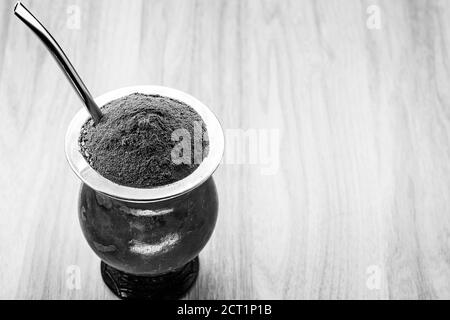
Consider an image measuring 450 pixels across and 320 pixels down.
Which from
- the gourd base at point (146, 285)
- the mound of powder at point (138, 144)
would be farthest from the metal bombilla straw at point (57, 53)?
the gourd base at point (146, 285)

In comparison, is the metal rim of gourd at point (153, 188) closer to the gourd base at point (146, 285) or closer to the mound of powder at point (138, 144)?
the mound of powder at point (138, 144)

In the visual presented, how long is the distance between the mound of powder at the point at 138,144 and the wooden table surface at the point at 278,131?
301 mm

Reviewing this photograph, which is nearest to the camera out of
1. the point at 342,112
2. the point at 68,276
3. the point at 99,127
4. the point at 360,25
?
the point at 99,127

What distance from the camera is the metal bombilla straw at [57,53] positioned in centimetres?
72

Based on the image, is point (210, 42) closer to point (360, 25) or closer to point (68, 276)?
point (360, 25)

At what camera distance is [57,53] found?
74cm

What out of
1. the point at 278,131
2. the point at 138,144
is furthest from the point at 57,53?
the point at 278,131

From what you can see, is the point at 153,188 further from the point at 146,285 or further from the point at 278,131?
the point at 278,131

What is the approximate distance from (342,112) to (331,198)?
7.9 inches

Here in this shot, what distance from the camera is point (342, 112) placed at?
1226mm

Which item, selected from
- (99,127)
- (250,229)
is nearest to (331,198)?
(250,229)

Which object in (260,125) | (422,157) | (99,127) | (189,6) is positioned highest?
(99,127)

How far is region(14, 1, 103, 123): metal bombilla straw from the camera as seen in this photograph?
716 millimetres

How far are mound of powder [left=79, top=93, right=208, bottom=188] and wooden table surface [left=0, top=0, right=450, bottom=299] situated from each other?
0.99ft
